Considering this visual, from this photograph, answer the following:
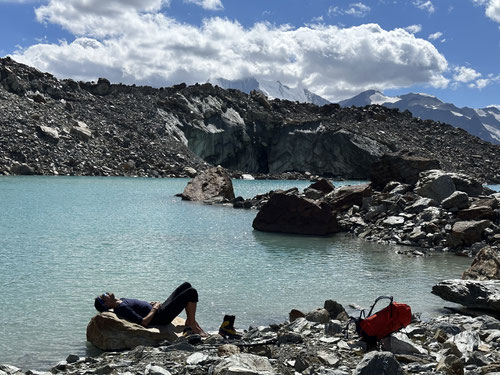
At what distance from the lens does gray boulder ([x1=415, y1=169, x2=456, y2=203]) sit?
100 feet

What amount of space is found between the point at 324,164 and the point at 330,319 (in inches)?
4315

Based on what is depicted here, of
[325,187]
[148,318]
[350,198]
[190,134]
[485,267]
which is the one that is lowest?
[148,318]

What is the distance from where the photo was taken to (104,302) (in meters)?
10.5

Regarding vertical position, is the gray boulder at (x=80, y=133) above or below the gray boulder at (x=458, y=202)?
Result: above

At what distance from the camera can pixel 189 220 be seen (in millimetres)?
33469

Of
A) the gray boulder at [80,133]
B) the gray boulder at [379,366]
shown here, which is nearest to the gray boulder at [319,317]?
the gray boulder at [379,366]

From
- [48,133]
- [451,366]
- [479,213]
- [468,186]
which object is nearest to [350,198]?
[468,186]

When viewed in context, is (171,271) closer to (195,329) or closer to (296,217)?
(195,329)

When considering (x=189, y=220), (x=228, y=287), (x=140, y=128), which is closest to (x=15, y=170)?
(x=140, y=128)

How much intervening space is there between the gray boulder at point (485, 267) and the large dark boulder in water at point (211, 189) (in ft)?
104

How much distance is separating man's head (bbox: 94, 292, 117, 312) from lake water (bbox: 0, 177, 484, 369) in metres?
0.79

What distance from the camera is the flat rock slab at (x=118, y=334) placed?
395 inches

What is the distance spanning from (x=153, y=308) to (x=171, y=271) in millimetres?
7079

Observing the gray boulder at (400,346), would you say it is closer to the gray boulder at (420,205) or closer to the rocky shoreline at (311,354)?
the rocky shoreline at (311,354)
